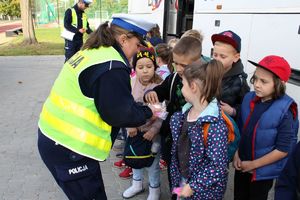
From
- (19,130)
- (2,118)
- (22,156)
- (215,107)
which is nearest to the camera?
(215,107)

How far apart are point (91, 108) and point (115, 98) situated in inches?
7.0

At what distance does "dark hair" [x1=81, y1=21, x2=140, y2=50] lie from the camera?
73.8 inches

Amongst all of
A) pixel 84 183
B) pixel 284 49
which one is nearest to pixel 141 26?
pixel 84 183

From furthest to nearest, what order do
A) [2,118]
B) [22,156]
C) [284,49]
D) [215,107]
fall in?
[2,118]
[22,156]
[284,49]
[215,107]

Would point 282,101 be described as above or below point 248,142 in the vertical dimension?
above

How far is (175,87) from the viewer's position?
250cm

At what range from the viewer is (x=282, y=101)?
2098 millimetres

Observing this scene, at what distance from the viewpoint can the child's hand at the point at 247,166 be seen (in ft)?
7.37

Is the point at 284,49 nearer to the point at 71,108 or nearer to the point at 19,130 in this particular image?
the point at 71,108

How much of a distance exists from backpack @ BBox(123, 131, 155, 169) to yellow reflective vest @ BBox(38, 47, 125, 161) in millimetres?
862

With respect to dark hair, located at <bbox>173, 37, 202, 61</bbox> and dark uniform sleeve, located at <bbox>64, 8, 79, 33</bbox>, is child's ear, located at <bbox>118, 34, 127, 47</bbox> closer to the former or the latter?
dark hair, located at <bbox>173, 37, 202, 61</bbox>

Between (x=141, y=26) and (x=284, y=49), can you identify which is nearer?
(x=141, y=26)

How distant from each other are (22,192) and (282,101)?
2.66 meters

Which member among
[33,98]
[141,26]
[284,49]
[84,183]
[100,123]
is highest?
[141,26]
